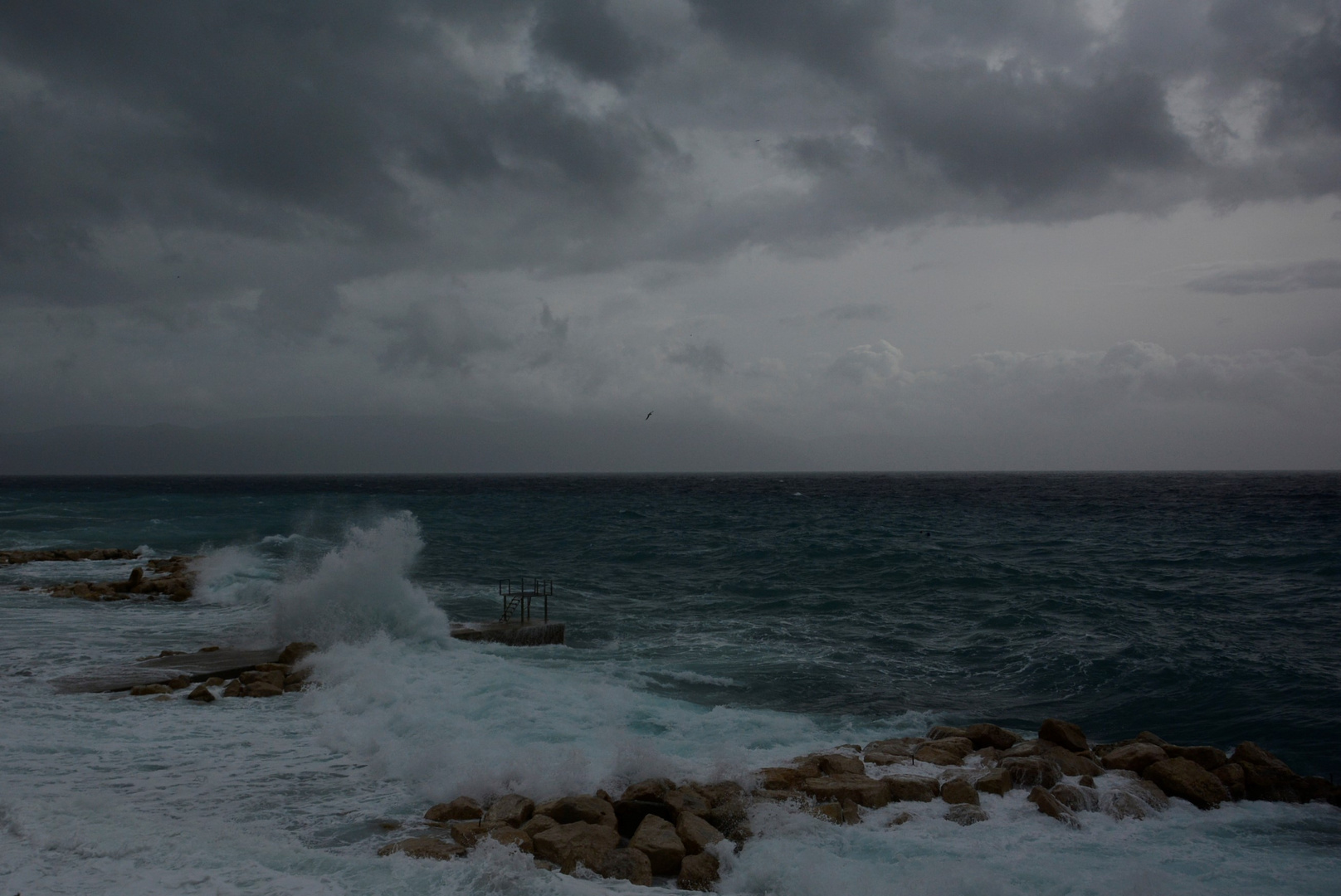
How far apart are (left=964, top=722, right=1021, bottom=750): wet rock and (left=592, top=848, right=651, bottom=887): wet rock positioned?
581 centimetres

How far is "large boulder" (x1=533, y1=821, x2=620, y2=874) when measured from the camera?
761 cm

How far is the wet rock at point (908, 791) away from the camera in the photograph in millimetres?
9367

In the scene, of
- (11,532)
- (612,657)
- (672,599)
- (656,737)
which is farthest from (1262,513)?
(11,532)

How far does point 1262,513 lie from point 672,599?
46622mm

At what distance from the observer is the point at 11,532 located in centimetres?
4606

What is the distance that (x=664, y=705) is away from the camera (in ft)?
44.7

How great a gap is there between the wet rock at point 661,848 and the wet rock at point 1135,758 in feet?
19.5

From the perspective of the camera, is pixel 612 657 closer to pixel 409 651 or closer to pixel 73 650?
pixel 409 651

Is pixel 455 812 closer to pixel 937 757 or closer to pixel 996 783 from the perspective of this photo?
pixel 937 757

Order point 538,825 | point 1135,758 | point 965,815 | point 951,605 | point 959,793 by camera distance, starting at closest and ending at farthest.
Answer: point 538,825
point 965,815
point 959,793
point 1135,758
point 951,605

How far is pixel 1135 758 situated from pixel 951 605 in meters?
13.9

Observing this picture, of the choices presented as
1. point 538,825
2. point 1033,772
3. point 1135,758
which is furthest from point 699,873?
point 1135,758

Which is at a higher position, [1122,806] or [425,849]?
[425,849]

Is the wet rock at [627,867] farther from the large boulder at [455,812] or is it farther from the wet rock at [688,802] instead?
the large boulder at [455,812]
